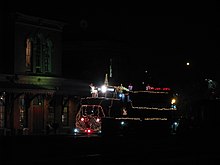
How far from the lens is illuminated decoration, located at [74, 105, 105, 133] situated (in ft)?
97.4

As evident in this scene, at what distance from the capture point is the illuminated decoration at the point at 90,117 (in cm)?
2969

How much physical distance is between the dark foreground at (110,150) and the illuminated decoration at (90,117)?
5.74 feet

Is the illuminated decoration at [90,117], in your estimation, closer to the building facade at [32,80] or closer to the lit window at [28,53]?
the building facade at [32,80]

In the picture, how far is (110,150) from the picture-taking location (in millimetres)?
25219

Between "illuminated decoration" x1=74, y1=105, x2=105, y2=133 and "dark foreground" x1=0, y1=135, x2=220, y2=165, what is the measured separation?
1.75 metres

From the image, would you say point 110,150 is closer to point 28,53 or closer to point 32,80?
point 32,80

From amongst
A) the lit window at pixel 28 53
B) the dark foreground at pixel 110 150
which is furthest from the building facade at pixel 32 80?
the dark foreground at pixel 110 150

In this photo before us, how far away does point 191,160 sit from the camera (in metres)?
21.7

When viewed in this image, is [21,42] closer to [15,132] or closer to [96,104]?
[15,132]

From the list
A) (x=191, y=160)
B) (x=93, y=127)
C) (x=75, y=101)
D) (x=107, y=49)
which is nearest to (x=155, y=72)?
(x=107, y=49)

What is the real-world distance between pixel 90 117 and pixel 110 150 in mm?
4874

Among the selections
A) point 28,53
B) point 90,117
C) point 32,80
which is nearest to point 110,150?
point 90,117

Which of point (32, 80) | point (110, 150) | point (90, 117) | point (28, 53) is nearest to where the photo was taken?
point (110, 150)

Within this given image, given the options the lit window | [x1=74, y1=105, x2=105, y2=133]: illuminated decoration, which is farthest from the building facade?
[x1=74, y1=105, x2=105, y2=133]: illuminated decoration
